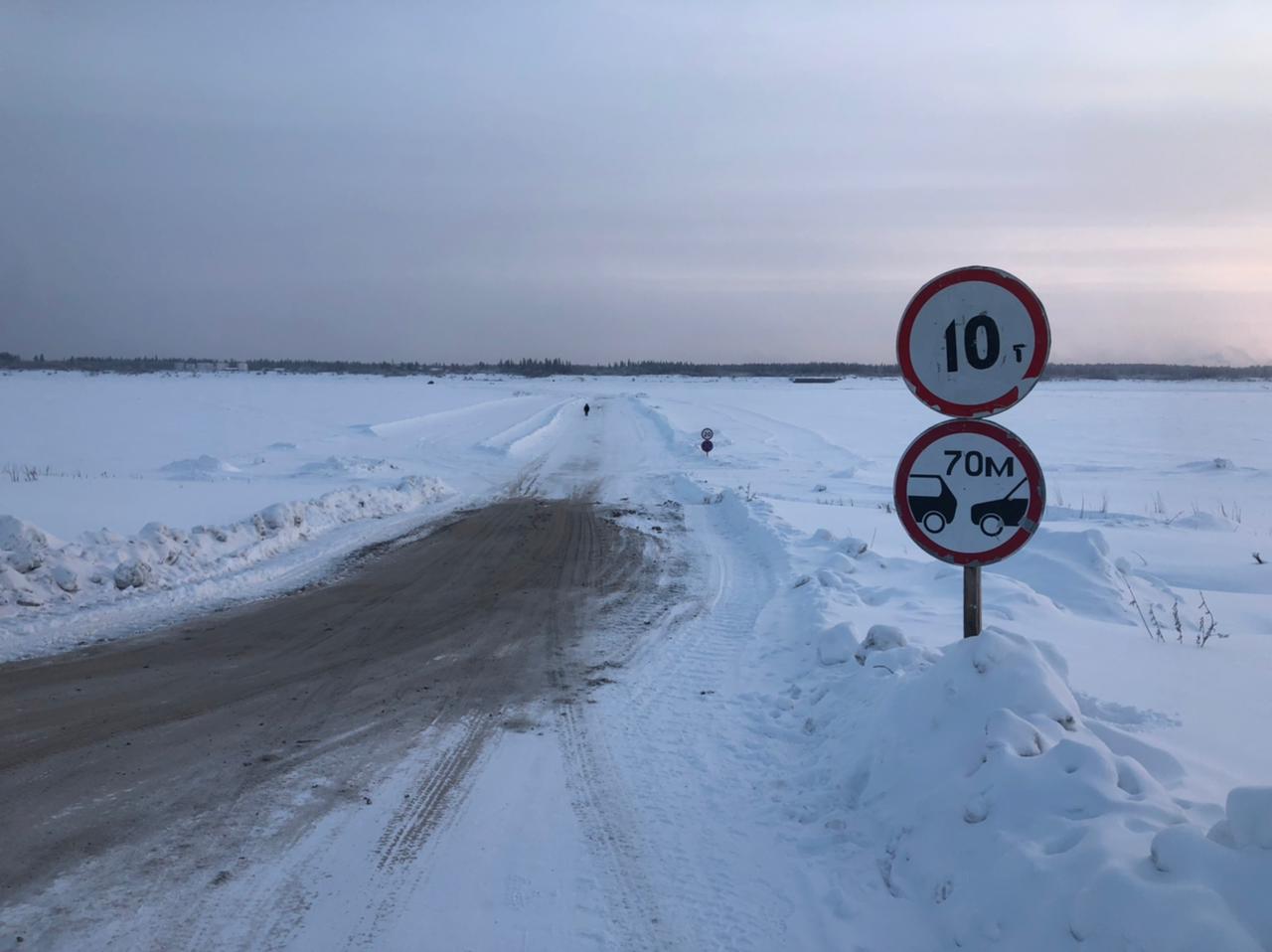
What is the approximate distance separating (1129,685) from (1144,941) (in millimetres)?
3488

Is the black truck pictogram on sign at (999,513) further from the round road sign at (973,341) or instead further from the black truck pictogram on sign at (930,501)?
the round road sign at (973,341)

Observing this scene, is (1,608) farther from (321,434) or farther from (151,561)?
(321,434)

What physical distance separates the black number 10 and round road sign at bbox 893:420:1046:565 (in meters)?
0.33

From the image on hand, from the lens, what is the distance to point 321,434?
118 ft

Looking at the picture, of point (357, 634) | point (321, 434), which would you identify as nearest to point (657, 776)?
point (357, 634)

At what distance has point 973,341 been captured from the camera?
4.72 metres

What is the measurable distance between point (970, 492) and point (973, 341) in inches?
31.4

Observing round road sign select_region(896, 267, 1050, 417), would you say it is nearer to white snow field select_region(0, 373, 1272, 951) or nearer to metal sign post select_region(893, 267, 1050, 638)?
metal sign post select_region(893, 267, 1050, 638)

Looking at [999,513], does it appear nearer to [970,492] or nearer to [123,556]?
[970,492]

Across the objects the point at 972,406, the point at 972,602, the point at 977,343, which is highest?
the point at 977,343

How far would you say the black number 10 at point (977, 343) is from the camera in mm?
4691

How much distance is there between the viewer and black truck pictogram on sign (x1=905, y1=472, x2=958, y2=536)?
479cm

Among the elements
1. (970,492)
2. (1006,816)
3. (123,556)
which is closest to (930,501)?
(970,492)

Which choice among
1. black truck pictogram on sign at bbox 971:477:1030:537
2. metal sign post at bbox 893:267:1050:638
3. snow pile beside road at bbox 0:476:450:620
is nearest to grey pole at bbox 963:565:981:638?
metal sign post at bbox 893:267:1050:638
